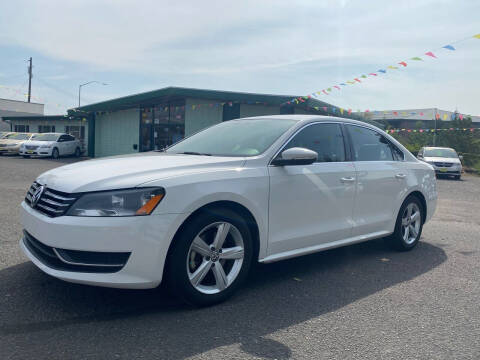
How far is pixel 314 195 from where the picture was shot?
4.38 metres

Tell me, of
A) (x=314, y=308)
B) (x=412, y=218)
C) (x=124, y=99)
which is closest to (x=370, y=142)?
(x=412, y=218)

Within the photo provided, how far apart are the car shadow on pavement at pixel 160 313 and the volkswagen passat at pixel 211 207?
27 centimetres

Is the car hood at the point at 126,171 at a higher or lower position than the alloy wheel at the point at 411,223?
higher

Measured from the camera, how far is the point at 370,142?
547 cm

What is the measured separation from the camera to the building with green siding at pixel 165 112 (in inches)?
817

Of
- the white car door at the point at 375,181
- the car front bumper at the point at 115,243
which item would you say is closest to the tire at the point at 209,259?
the car front bumper at the point at 115,243

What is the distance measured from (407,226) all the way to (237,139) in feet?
8.78

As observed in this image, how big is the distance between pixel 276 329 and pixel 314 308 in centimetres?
57

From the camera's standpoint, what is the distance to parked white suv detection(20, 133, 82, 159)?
27.2 metres

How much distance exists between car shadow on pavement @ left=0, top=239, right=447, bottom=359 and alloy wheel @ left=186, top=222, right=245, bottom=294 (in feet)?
0.66

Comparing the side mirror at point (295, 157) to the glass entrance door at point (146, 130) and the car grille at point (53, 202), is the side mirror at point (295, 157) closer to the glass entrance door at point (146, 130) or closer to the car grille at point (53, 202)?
the car grille at point (53, 202)

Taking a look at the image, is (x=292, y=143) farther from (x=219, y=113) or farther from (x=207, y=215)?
(x=219, y=113)

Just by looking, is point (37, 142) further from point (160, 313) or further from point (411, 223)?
point (160, 313)

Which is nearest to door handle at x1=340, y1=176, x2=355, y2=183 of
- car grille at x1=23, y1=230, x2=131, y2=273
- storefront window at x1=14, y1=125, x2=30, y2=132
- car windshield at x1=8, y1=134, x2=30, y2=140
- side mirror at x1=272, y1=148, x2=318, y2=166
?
side mirror at x1=272, y1=148, x2=318, y2=166
